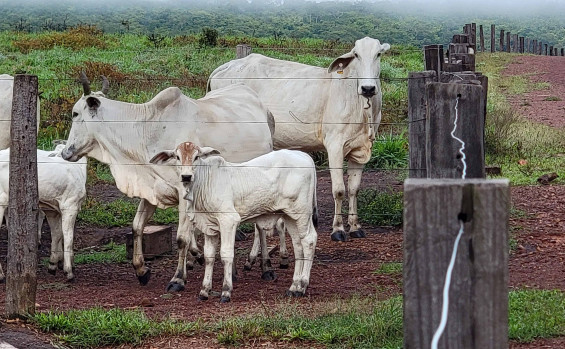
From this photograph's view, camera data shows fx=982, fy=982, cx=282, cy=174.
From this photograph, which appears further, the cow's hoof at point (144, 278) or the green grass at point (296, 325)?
the cow's hoof at point (144, 278)

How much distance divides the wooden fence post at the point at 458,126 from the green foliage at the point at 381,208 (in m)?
6.30

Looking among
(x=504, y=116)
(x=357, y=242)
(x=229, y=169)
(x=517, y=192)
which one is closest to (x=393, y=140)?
(x=504, y=116)

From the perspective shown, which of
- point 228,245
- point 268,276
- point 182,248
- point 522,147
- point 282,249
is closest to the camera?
point 228,245

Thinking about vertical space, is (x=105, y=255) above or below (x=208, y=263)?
below

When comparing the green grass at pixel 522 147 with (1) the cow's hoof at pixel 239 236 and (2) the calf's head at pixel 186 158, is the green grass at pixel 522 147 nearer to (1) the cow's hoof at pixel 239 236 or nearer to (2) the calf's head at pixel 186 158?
(1) the cow's hoof at pixel 239 236

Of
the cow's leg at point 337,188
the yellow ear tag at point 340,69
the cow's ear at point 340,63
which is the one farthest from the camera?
the yellow ear tag at point 340,69

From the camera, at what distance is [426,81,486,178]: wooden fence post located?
438cm

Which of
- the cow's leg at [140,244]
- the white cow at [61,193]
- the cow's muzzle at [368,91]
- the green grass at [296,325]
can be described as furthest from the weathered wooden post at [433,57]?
the white cow at [61,193]

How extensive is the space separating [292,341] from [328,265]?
337 cm

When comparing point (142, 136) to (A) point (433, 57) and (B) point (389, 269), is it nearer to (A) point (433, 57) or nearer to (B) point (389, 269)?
(B) point (389, 269)

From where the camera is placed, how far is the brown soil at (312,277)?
720cm

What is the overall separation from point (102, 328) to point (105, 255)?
3.81 meters

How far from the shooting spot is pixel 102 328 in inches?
239

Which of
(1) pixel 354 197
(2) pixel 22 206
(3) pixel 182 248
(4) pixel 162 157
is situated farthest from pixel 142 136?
(1) pixel 354 197
